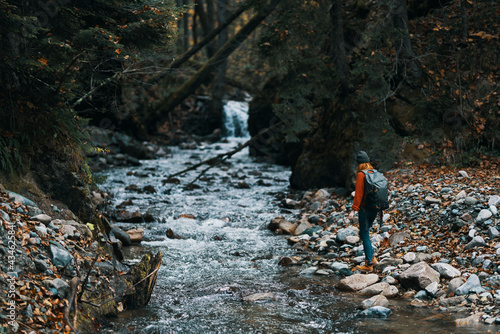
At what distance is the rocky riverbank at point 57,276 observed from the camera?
4031 mm

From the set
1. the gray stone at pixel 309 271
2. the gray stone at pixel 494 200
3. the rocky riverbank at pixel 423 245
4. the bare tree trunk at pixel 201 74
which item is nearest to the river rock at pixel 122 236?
the rocky riverbank at pixel 423 245

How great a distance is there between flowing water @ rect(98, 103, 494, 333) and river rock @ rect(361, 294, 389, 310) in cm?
15

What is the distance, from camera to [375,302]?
5.60 meters

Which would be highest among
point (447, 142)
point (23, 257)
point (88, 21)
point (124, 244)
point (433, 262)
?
point (88, 21)

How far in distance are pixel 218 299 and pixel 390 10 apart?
9135 millimetres

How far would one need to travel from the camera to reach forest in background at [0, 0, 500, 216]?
255 inches

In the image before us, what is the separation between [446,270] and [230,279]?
132 inches

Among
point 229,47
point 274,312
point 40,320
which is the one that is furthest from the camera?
point 229,47

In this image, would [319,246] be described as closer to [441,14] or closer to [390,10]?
[390,10]

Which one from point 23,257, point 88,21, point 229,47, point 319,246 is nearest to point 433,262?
point 319,246

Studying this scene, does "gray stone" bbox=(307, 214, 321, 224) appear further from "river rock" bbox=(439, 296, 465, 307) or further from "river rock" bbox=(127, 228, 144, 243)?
"river rock" bbox=(439, 296, 465, 307)

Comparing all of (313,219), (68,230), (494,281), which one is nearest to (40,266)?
(68,230)

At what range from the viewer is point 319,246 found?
28.1ft

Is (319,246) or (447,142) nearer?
(319,246)
